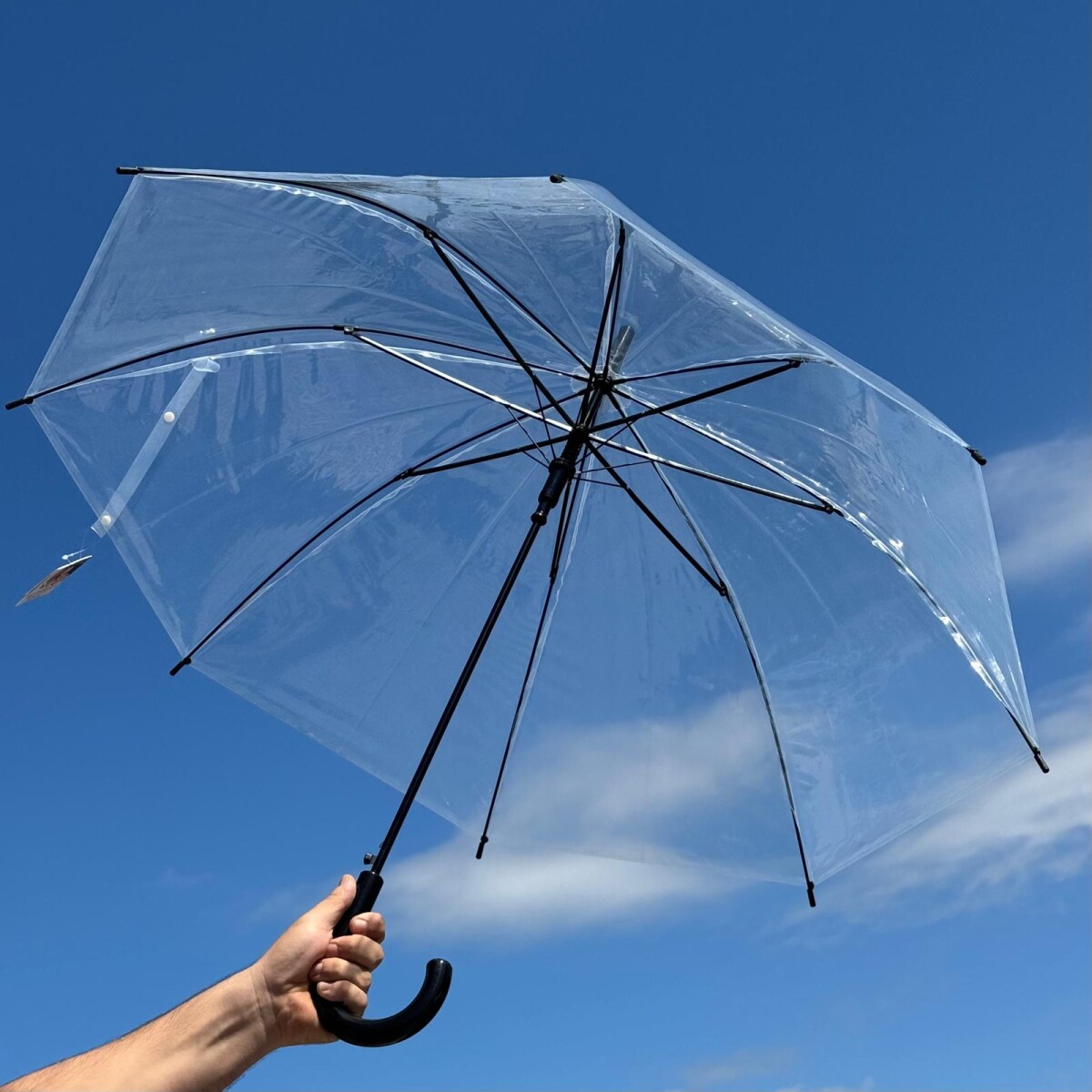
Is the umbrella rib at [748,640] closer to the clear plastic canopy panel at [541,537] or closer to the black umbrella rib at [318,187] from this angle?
the clear plastic canopy panel at [541,537]

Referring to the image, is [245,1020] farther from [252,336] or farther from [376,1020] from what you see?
[252,336]

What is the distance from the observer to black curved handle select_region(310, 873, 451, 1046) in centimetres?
264

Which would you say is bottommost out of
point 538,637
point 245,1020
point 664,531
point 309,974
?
point 245,1020

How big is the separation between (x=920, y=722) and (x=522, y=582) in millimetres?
1972

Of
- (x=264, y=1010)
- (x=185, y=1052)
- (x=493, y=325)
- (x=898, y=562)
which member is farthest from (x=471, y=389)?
(x=185, y=1052)

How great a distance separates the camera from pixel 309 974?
2.67 metres

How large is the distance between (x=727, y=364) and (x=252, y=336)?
203cm

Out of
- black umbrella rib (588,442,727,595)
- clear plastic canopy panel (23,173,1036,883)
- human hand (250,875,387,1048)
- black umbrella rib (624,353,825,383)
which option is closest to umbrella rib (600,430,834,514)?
clear plastic canopy panel (23,173,1036,883)

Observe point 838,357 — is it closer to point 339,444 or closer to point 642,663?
point 642,663

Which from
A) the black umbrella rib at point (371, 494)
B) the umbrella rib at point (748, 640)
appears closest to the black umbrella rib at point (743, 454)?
the umbrella rib at point (748, 640)

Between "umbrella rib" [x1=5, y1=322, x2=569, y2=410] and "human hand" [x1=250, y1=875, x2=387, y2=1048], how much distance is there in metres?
2.40

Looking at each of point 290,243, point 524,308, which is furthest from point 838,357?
point 290,243

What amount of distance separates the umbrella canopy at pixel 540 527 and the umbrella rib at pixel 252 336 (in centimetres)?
2

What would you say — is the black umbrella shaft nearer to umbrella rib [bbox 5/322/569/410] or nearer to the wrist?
umbrella rib [bbox 5/322/569/410]
